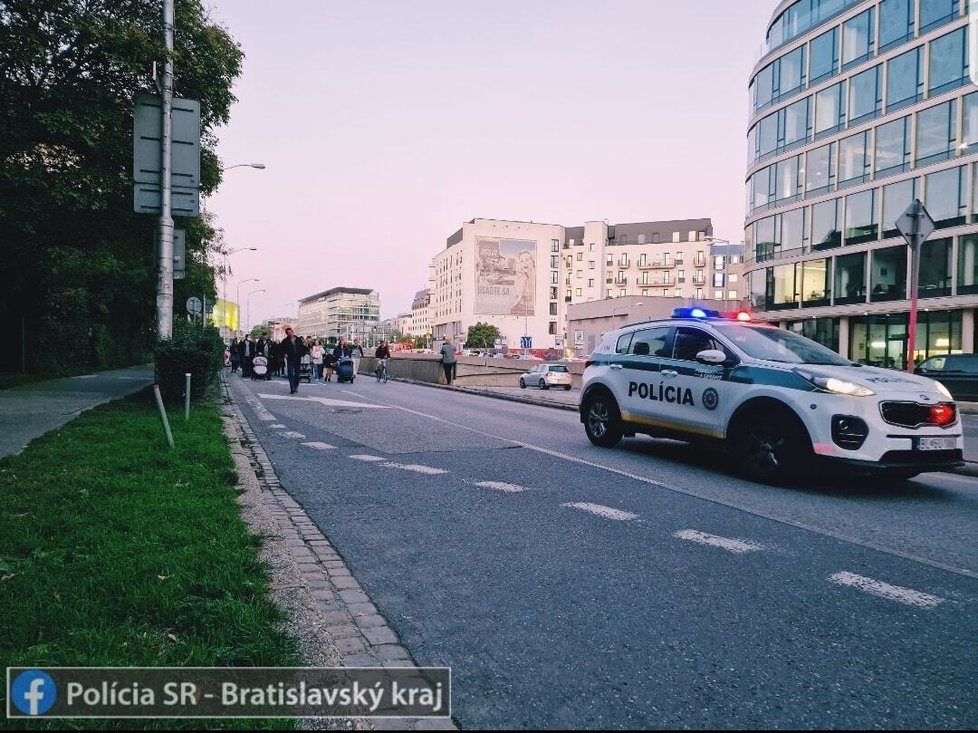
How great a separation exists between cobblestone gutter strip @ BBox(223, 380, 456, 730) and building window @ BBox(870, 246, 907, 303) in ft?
127

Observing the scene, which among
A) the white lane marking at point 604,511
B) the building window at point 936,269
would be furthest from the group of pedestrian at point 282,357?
the building window at point 936,269

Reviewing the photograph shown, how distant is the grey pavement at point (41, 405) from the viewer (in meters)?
8.75

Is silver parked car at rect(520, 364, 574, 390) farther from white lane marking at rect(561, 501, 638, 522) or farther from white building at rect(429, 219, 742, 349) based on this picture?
white building at rect(429, 219, 742, 349)

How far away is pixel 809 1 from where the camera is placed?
138 ft

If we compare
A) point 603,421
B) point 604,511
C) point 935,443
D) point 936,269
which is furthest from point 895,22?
point 604,511

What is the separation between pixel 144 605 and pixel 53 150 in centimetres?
1493

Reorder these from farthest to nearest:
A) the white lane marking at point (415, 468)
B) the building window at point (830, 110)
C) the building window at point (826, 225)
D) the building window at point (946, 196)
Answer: the building window at point (826, 225) < the building window at point (830, 110) < the building window at point (946, 196) < the white lane marking at point (415, 468)

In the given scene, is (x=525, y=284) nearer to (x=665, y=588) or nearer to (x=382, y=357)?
(x=382, y=357)

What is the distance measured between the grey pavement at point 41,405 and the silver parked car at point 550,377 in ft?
67.0

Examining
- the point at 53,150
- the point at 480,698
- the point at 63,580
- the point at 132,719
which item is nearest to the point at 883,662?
the point at 480,698

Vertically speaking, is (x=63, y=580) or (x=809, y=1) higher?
(x=809, y=1)

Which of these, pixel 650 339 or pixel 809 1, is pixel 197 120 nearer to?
pixel 650 339

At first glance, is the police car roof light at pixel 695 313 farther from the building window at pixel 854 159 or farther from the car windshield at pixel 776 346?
the building window at pixel 854 159

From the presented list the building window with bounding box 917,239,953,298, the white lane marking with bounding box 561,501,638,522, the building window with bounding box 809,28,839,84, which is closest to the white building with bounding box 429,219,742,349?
the building window with bounding box 809,28,839,84
